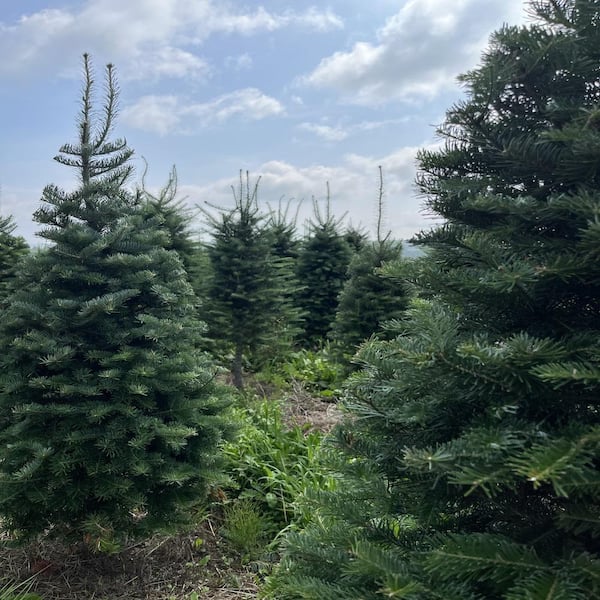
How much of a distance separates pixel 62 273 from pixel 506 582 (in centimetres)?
267

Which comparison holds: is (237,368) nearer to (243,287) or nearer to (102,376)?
(243,287)

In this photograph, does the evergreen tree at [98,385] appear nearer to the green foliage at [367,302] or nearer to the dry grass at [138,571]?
the dry grass at [138,571]

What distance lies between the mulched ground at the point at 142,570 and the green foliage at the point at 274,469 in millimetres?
438

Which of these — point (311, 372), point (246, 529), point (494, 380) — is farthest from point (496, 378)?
point (311, 372)

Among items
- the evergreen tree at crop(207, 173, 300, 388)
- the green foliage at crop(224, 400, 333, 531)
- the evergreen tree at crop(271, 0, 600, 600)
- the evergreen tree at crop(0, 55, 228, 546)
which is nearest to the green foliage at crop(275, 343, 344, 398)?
the evergreen tree at crop(207, 173, 300, 388)

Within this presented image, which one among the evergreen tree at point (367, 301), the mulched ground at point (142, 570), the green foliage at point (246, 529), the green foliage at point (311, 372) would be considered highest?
the evergreen tree at point (367, 301)

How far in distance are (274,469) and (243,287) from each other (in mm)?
2924

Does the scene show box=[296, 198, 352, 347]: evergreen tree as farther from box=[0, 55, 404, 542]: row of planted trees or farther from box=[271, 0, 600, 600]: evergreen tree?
box=[271, 0, 600, 600]: evergreen tree

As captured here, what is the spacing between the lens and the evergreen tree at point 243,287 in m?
6.65

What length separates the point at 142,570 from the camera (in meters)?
3.24

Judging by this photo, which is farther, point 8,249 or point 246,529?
point 8,249

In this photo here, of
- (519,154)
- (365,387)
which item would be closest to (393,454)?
(365,387)

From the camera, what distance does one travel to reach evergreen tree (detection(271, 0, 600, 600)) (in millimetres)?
1253

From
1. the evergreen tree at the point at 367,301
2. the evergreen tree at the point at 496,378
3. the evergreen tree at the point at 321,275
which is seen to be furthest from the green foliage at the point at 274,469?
the evergreen tree at the point at 321,275
